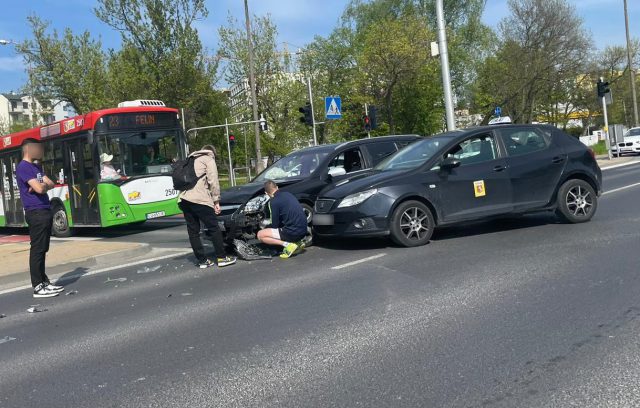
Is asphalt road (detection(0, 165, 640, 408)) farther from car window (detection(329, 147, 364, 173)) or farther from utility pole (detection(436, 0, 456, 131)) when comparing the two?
utility pole (detection(436, 0, 456, 131))

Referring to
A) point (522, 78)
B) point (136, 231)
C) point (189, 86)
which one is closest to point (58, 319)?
point (136, 231)

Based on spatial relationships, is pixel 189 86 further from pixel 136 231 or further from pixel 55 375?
pixel 55 375

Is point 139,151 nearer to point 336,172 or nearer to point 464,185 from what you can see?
point 336,172

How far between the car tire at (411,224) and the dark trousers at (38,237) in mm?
4468

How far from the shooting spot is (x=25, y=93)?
36344 millimetres

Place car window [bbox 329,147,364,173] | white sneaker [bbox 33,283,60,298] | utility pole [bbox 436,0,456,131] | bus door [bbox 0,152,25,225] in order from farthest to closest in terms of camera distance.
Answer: bus door [bbox 0,152,25,225] < utility pole [bbox 436,0,456,131] < car window [bbox 329,147,364,173] < white sneaker [bbox 33,283,60,298]

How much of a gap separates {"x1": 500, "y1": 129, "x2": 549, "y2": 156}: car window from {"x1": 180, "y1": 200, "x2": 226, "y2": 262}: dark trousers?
4522mm

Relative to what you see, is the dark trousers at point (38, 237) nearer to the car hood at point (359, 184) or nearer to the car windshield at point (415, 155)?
the car hood at point (359, 184)

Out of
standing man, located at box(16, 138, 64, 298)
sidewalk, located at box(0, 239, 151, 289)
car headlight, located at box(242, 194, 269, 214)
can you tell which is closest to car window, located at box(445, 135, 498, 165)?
car headlight, located at box(242, 194, 269, 214)

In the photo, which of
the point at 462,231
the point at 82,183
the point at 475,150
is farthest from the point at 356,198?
the point at 82,183

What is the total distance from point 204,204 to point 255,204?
1309 millimetres

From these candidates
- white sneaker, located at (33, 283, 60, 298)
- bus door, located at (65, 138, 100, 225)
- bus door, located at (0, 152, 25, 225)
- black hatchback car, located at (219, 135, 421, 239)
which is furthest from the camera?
bus door, located at (0, 152, 25, 225)

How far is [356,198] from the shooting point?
27.3 feet

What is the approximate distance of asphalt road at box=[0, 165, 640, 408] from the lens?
3707 mm
